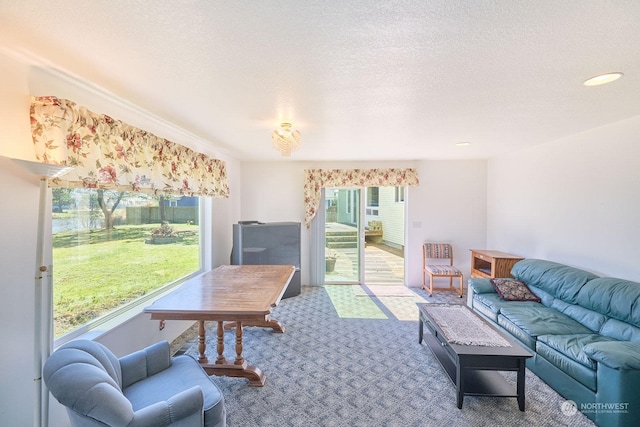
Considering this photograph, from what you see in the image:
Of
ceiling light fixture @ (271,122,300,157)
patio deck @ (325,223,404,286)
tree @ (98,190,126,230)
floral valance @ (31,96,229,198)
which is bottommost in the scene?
patio deck @ (325,223,404,286)

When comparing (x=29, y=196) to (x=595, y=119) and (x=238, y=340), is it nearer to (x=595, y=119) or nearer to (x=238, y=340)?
(x=238, y=340)

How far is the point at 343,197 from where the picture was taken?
510cm

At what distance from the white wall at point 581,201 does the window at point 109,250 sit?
4684mm

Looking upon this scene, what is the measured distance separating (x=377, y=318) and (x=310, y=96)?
9.52 feet

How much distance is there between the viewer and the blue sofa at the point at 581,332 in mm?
1718

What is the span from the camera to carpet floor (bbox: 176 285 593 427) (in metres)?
1.89

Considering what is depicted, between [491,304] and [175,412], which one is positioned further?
[491,304]

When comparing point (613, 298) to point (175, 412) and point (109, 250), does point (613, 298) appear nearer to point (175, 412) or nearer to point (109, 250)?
point (175, 412)

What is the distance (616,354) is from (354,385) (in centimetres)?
180

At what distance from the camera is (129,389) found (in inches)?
65.5

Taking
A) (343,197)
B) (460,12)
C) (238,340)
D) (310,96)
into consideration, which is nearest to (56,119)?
(310,96)

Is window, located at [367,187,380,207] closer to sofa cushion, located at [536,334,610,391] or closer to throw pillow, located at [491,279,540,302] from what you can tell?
throw pillow, located at [491,279,540,302]

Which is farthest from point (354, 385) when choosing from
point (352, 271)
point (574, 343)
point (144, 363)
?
point (352, 271)

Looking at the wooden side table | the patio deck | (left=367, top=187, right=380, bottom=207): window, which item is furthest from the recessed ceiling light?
(left=367, top=187, right=380, bottom=207): window
